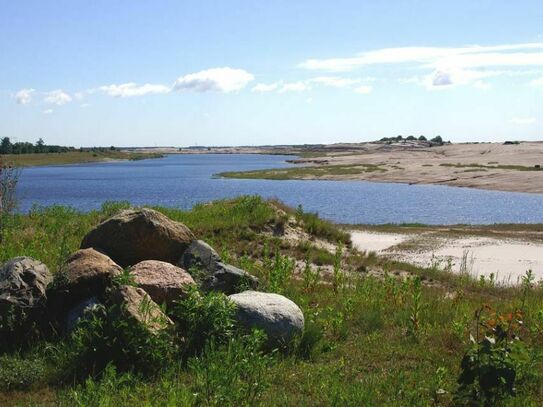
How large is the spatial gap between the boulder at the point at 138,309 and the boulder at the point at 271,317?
111 centimetres

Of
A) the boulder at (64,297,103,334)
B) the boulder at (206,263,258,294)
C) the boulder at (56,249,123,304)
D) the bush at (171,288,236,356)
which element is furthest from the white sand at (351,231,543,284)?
the boulder at (64,297,103,334)

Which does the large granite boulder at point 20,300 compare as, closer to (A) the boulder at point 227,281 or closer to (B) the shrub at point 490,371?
(A) the boulder at point 227,281

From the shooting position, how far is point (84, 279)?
30.7 ft

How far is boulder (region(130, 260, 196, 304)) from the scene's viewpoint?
9234 mm

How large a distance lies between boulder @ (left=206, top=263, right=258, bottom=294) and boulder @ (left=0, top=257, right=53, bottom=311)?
108 inches

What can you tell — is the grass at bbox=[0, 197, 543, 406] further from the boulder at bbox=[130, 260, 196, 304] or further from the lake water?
the lake water

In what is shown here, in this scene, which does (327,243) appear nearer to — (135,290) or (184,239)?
(184,239)

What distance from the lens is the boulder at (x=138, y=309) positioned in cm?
786

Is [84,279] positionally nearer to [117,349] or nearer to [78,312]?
[78,312]

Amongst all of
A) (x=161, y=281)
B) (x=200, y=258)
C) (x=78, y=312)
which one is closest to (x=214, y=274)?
(x=200, y=258)

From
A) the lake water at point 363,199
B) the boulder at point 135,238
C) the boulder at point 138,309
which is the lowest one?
the lake water at point 363,199

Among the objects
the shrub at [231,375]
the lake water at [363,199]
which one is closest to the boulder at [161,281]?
the shrub at [231,375]

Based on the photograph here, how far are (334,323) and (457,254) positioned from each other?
51.7 feet

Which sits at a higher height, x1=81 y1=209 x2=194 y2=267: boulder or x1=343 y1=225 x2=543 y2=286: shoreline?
x1=81 y1=209 x2=194 y2=267: boulder
